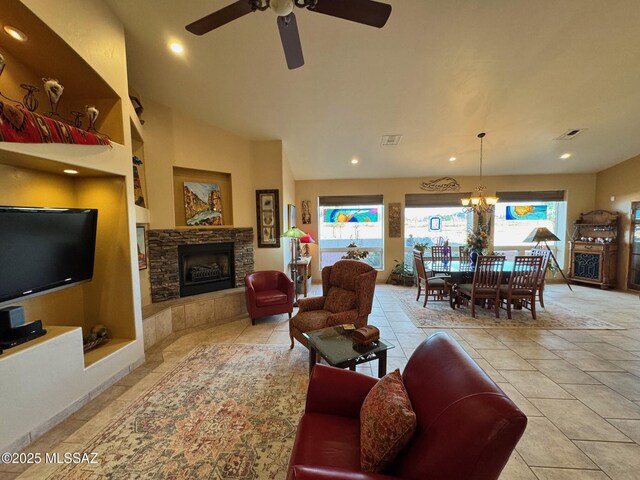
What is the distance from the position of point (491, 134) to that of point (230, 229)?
4.81 m

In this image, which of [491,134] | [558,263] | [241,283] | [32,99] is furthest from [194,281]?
[558,263]

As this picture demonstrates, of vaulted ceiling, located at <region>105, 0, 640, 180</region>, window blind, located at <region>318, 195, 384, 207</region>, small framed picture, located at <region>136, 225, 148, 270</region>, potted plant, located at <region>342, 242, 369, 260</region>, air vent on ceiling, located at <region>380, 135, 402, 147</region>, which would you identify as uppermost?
vaulted ceiling, located at <region>105, 0, 640, 180</region>

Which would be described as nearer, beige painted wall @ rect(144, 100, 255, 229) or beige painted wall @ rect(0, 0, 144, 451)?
beige painted wall @ rect(0, 0, 144, 451)

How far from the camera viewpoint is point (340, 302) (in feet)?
9.78

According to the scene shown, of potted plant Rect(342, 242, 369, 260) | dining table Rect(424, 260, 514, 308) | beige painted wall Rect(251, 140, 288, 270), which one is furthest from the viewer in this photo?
potted plant Rect(342, 242, 369, 260)

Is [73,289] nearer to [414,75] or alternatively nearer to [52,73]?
[52,73]

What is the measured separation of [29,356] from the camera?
5.73 ft

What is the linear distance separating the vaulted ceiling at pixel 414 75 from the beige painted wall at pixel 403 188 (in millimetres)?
1353

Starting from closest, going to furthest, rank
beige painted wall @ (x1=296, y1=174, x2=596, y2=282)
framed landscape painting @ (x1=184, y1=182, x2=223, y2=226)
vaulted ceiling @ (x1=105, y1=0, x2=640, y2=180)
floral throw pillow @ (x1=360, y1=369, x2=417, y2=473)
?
floral throw pillow @ (x1=360, y1=369, x2=417, y2=473), vaulted ceiling @ (x1=105, y1=0, x2=640, y2=180), framed landscape painting @ (x1=184, y1=182, x2=223, y2=226), beige painted wall @ (x1=296, y1=174, x2=596, y2=282)

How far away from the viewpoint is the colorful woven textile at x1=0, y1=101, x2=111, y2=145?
5.12 ft

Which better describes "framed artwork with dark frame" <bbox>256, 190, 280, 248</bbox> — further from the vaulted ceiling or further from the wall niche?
the vaulted ceiling

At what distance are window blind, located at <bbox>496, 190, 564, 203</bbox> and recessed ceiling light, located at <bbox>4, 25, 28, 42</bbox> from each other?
8.03 m

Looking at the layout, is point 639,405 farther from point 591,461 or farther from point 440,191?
point 440,191

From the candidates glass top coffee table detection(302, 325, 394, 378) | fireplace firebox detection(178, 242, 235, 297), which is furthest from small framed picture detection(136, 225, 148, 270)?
glass top coffee table detection(302, 325, 394, 378)
